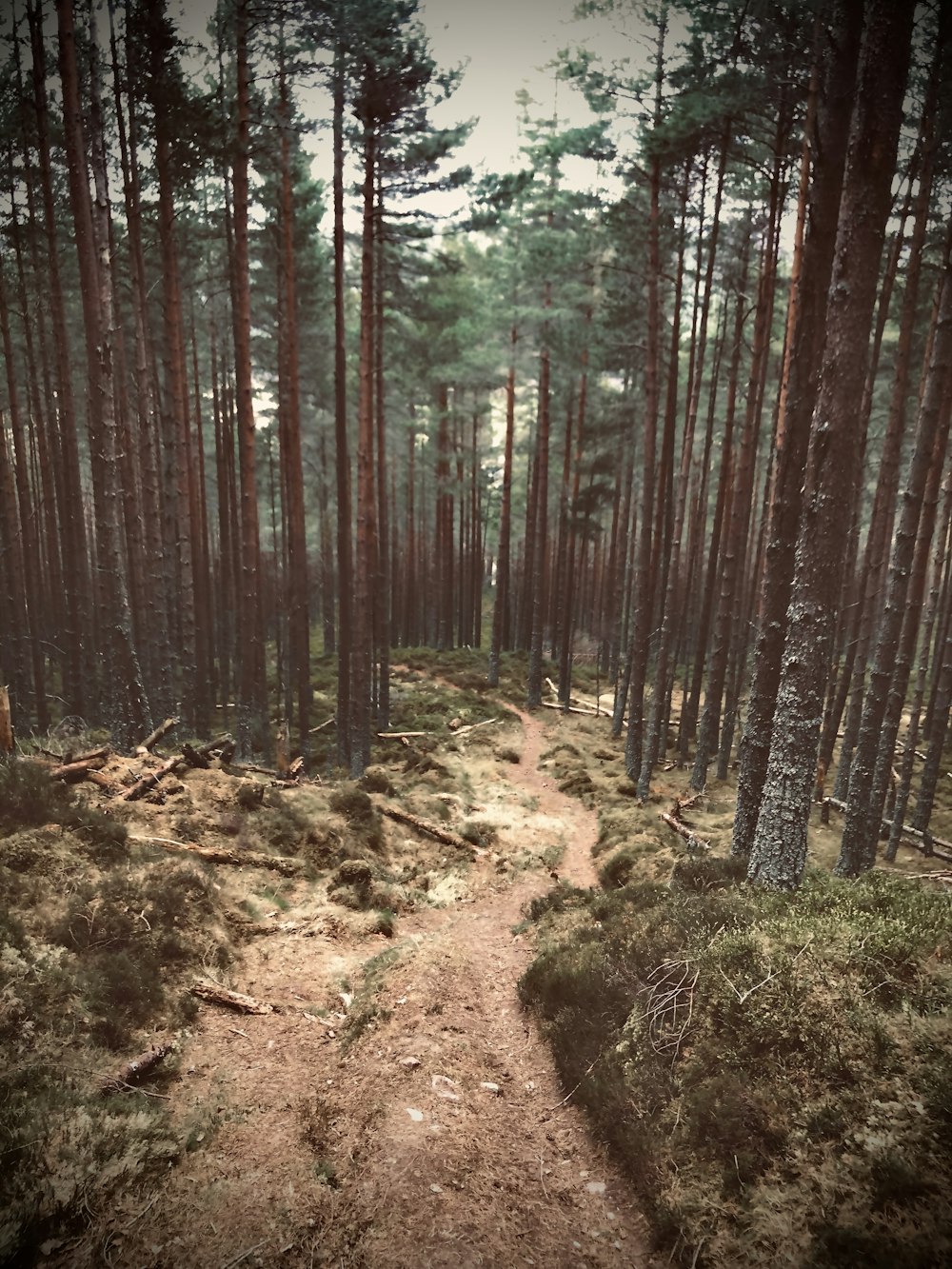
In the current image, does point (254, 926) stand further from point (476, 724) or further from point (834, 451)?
point (476, 724)

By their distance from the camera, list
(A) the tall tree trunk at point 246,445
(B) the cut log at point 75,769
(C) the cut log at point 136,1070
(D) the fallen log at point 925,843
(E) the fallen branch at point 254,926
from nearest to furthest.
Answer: (C) the cut log at point 136,1070
(E) the fallen branch at point 254,926
(B) the cut log at point 75,769
(A) the tall tree trunk at point 246,445
(D) the fallen log at point 925,843

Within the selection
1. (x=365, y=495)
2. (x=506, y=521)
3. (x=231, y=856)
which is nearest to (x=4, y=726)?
(x=231, y=856)

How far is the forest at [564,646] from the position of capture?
3.93 meters

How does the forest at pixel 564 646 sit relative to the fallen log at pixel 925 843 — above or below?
above

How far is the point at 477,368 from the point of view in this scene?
22.5 meters

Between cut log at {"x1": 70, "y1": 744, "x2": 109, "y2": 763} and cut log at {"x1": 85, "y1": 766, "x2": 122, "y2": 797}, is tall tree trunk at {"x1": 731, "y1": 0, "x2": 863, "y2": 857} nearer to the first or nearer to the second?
cut log at {"x1": 85, "y1": 766, "x2": 122, "y2": 797}

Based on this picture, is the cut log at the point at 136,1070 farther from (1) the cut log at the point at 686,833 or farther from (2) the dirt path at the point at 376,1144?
(1) the cut log at the point at 686,833

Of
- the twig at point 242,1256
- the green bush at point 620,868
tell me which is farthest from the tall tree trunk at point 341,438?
the twig at point 242,1256

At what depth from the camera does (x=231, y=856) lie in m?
7.23

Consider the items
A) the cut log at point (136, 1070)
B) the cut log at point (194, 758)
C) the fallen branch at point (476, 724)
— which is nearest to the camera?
the cut log at point (136, 1070)

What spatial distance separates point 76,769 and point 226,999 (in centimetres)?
383

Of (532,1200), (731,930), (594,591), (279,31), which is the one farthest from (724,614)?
(594,591)

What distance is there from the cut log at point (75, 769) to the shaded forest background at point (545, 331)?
3033 millimetres

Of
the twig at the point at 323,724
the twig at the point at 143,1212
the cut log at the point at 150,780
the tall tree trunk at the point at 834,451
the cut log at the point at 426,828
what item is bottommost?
the twig at the point at 323,724
